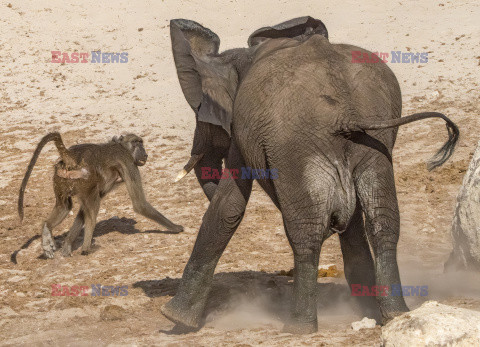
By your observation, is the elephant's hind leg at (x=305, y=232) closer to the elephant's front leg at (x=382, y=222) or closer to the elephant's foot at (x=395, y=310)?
the elephant's front leg at (x=382, y=222)

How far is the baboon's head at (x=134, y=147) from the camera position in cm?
1117

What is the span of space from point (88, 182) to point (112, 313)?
281cm

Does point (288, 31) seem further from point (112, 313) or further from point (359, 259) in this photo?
point (112, 313)

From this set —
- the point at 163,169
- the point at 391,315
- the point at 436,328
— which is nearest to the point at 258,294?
the point at 391,315

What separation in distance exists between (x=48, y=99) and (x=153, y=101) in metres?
1.93

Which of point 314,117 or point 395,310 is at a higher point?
point 314,117

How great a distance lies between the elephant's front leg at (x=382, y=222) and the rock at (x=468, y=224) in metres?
1.63

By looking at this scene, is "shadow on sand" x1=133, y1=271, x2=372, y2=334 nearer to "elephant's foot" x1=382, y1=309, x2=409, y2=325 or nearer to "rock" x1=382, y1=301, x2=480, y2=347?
"elephant's foot" x1=382, y1=309, x2=409, y2=325

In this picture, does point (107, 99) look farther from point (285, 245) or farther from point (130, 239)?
point (285, 245)

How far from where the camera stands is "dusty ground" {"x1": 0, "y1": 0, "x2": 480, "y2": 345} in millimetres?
7516

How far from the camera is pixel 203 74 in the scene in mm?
6832

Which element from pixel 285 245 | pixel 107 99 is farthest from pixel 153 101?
pixel 285 245

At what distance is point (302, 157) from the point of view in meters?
5.96

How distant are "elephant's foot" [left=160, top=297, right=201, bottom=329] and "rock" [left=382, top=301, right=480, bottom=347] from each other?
238 cm
